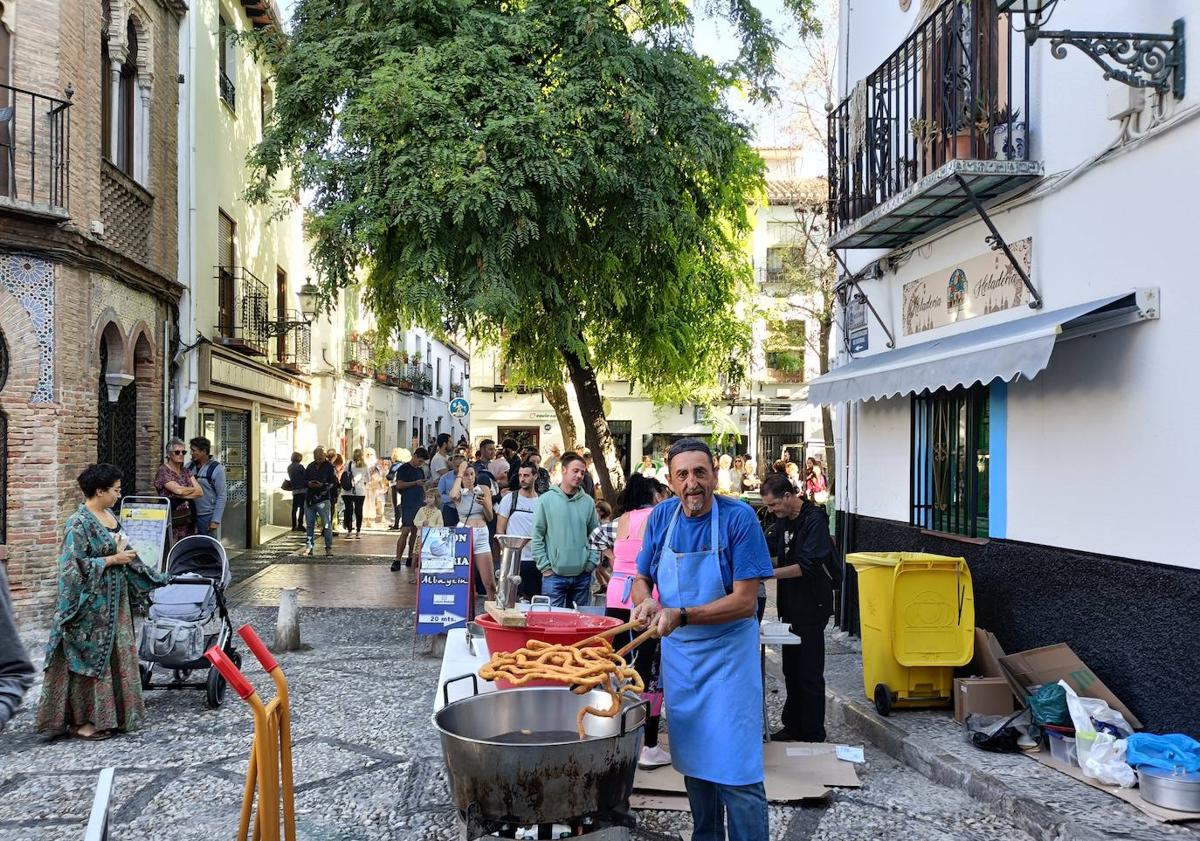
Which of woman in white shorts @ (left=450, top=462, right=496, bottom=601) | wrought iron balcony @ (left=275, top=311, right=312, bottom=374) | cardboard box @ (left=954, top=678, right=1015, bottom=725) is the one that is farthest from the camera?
wrought iron balcony @ (left=275, top=311, right=312, bottom=374)

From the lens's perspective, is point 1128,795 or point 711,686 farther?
point 1128,795

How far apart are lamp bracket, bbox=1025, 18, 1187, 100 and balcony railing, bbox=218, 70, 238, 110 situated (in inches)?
609

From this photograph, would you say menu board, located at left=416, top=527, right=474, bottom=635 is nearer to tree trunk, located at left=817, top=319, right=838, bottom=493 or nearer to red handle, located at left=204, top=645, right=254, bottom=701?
red handle, located at left=204, top=645, right=254, bottom=701

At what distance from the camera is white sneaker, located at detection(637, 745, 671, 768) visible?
20.1 ft

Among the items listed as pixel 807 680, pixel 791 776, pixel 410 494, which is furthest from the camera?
pixel 410 494

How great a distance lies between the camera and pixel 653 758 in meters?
6.16

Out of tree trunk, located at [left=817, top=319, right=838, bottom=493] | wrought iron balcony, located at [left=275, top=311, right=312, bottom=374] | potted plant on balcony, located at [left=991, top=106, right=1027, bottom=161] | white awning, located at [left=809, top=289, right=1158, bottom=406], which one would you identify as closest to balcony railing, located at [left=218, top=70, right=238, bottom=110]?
wrought iron balcony, located at [left=275, top=311, right=312, bottom=374]

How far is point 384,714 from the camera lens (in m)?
7.56

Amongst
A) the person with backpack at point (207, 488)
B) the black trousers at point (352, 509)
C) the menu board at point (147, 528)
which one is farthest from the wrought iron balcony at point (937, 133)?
the black trousers at point (352, 509)

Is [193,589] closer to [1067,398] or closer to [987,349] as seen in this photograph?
[987,349]

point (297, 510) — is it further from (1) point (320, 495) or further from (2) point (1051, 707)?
(2) point (1051, 707)

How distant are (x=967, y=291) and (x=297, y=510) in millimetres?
18398

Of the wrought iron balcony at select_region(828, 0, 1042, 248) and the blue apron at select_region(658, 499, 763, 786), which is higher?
the wrought iron balcony at select_region(828, 0, 1042, 248)

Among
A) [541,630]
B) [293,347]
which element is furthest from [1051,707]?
[293,347]
